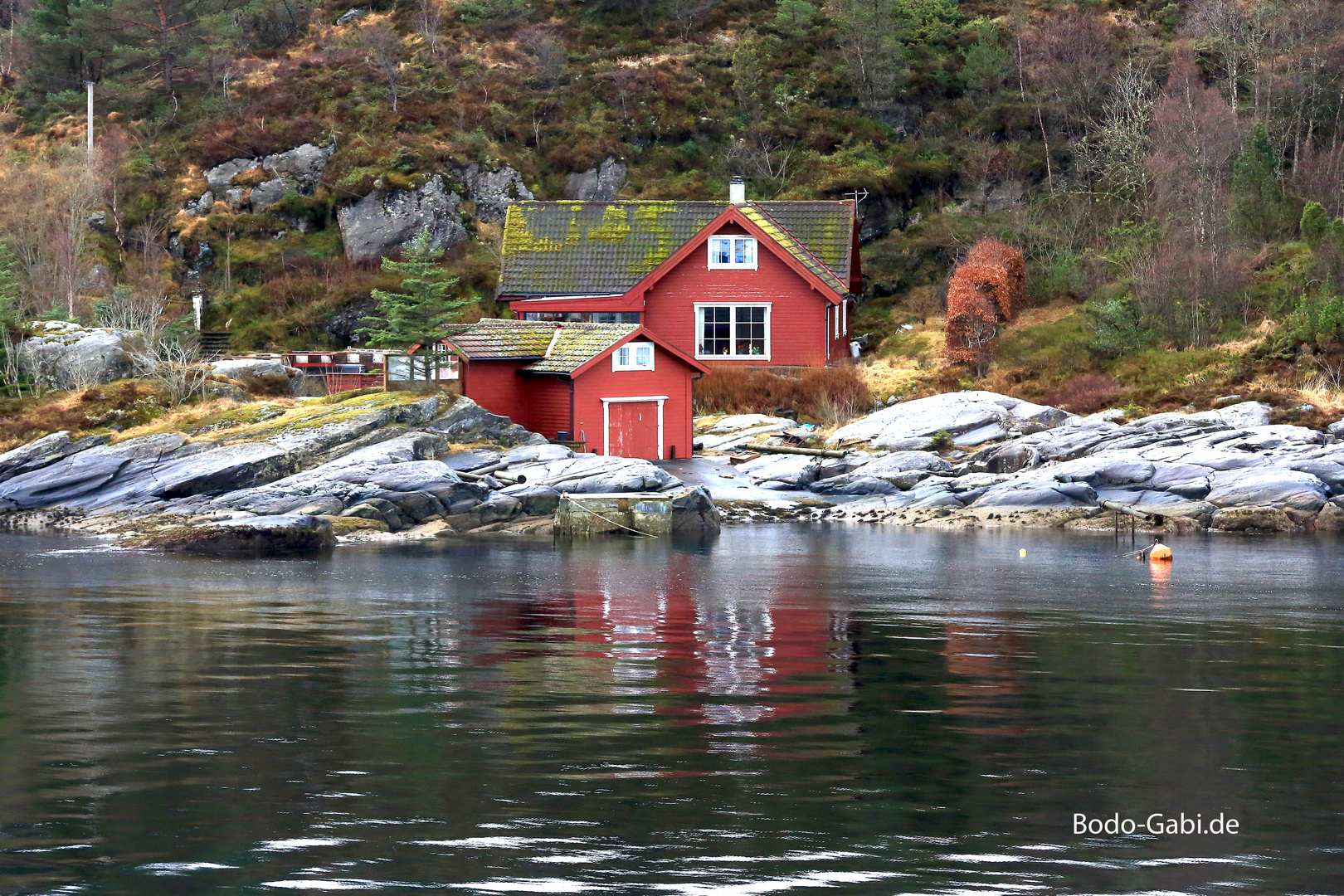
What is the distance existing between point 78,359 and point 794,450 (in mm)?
21903

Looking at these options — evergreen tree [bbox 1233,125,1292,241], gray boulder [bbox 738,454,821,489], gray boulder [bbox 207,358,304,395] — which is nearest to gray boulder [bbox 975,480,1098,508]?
gray boulder [bbox 738,454,821,489]

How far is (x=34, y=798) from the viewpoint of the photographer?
43.5ft

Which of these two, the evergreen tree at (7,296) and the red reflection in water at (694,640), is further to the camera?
the evergreen tree at (7,296)

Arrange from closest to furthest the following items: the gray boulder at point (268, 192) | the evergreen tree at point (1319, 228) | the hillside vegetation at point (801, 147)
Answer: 1. the evergreen tree at point (1319, 228)
2. the hillside vegetation at point (801, 147)
3. the gray boulder at point (268, 192)

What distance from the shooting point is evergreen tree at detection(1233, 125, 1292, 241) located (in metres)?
52.4

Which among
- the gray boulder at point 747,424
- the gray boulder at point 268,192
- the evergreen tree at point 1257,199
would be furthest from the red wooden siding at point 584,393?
the gray boulder at point 268,192

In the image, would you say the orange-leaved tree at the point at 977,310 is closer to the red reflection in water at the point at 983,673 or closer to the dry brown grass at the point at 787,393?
the dry brown grass at the point at 787,393

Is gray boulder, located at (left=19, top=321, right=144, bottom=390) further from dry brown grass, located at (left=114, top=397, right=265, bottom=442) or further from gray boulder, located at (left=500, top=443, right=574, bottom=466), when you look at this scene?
gray boulder, located at (left=500, top=443, right=574, bottom=466)

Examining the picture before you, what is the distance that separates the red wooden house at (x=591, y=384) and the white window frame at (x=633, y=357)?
1.0 inches

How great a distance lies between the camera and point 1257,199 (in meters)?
52.8

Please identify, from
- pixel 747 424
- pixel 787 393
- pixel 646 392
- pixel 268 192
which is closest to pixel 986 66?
pixel 787 393

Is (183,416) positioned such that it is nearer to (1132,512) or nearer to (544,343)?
(544,343)

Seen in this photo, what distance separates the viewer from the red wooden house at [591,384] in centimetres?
4562

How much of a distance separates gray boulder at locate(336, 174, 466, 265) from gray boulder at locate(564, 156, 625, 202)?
23.1ft
